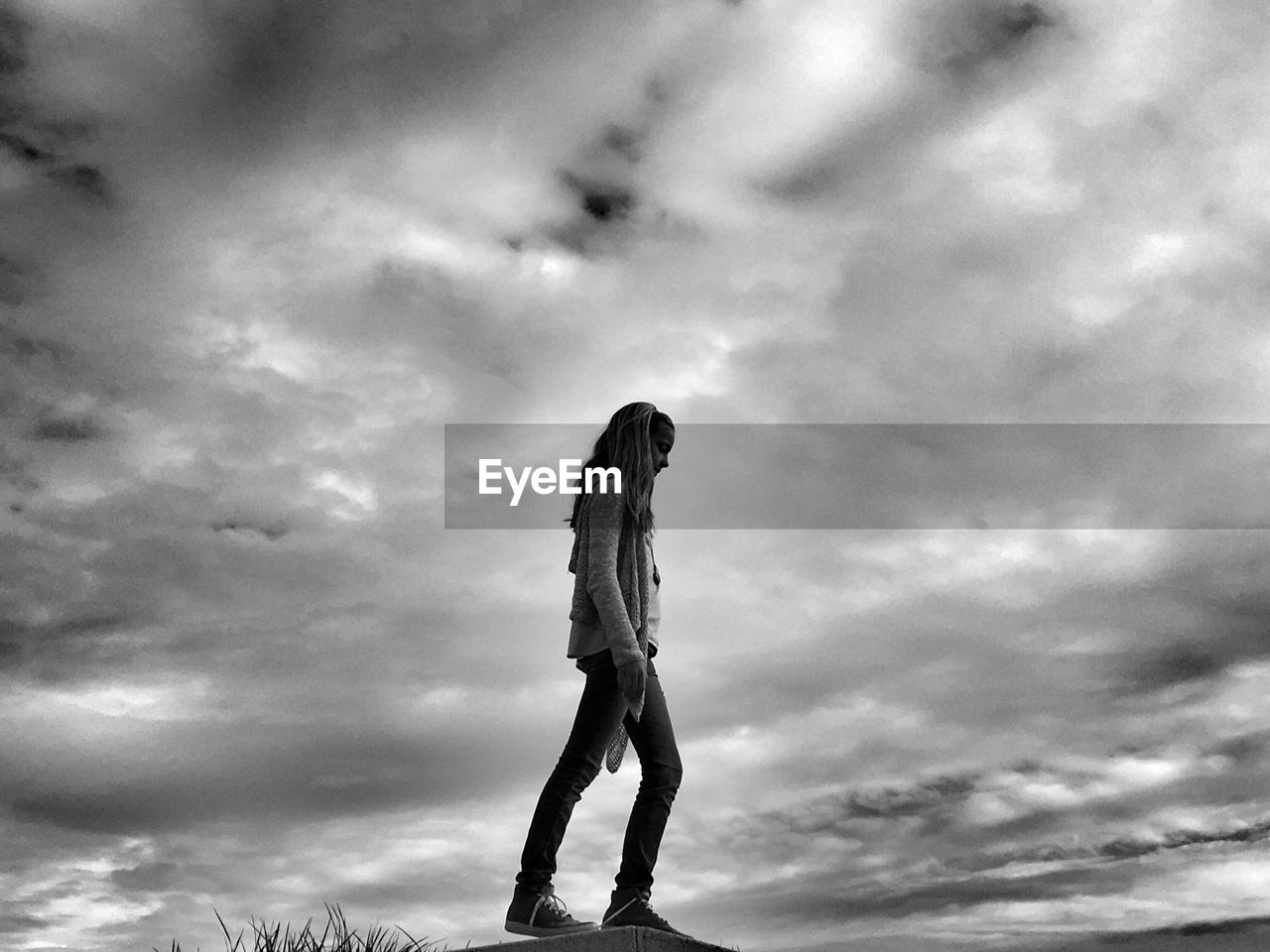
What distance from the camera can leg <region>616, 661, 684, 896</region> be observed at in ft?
17.7

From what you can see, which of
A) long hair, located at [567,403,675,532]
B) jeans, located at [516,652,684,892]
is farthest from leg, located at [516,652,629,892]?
long hair, located at [567,403,675,532]

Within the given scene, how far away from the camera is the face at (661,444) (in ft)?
19.2

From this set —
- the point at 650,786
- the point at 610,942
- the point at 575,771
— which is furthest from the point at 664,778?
the point at 610,942

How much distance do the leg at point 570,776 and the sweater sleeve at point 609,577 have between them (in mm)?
198

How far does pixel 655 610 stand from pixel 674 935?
1482 millimetres

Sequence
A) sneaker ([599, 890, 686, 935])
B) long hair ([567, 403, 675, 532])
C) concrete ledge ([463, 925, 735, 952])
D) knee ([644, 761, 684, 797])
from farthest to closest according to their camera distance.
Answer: long hair ([567, 403, 675, 532]), knee ([644, 761, 684, 797]), sneaker ([599, 890, 686, 935]), concrete ledge ([463, 925, 735, 952])

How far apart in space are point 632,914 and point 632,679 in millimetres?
1051

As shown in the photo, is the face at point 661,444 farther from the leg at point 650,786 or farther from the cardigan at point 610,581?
the leg at point 650,786

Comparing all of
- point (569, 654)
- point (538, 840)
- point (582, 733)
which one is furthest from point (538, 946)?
point (569, 654)

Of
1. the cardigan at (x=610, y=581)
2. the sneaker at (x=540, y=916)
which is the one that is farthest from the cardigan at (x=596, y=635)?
the sneaker at (x=540, y=916)

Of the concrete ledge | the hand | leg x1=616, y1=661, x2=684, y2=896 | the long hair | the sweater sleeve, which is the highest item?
the long hair

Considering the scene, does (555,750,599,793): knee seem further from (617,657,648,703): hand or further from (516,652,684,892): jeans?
(617,657,648,703): hand

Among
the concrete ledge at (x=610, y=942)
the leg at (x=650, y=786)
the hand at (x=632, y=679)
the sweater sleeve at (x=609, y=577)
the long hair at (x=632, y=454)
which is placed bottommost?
the concrete ledge at (x=610, y=942)

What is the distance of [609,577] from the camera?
5.49m
